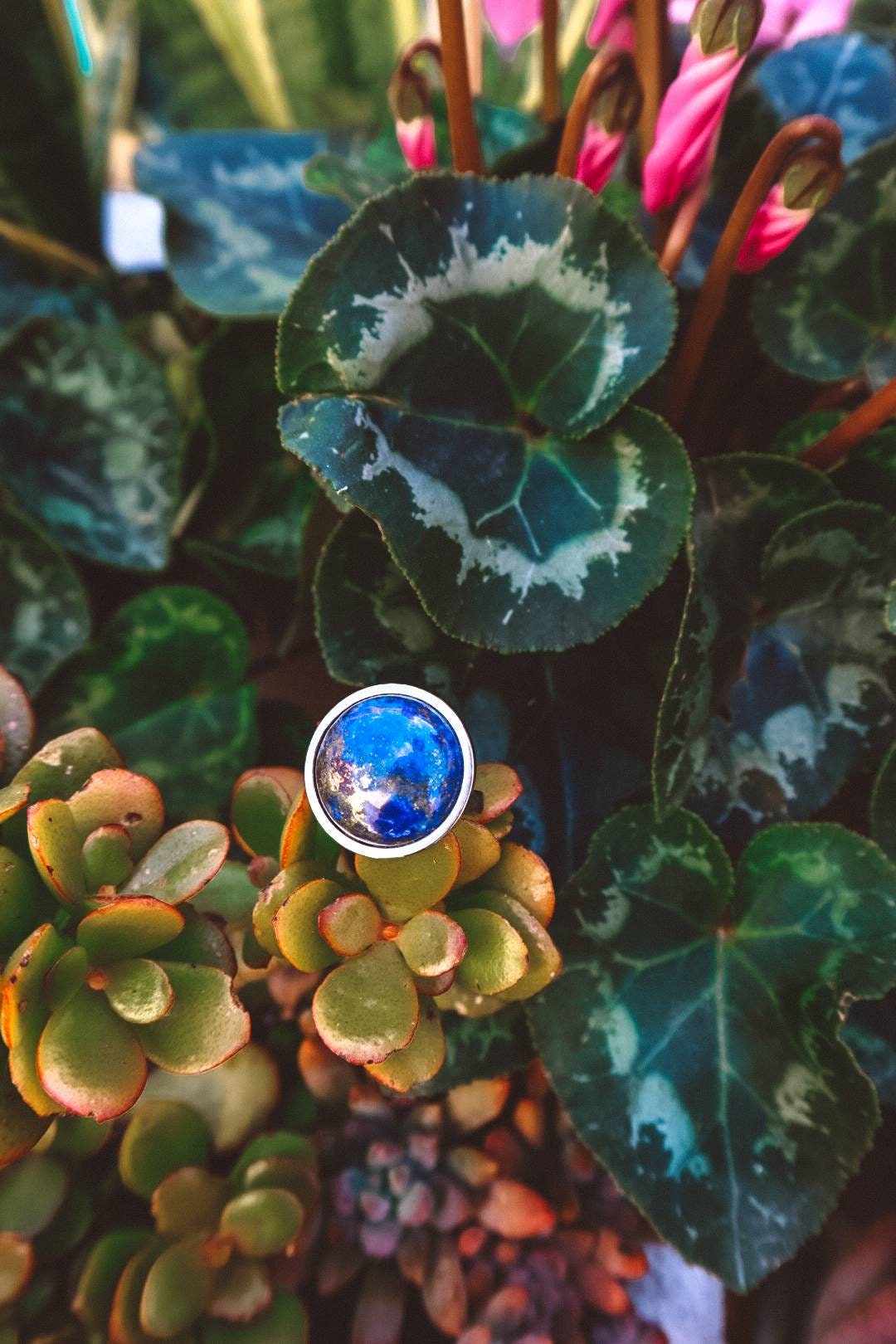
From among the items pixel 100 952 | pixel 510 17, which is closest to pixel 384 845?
pixel 100 952

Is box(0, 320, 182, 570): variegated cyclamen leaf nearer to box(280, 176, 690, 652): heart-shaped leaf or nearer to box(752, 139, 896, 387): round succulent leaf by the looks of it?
box(280, 176, 690, 652): heart-shaped leaf

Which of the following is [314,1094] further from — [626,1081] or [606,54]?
[606,54]

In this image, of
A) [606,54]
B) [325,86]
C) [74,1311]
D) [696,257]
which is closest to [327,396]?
[606,54]

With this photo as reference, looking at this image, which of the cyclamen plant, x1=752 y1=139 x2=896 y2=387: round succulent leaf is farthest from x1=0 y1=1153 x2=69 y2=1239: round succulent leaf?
x1=752 y1=139 x2=896 y2=387: round succulent leaf

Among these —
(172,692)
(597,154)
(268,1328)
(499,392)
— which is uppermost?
(597,154)

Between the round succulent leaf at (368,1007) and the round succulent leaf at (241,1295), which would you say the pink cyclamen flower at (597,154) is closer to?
the round succulent leaf at (368,1007)

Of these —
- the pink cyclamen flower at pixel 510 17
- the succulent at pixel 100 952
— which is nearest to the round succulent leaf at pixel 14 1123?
the succulent at pixel 100 952

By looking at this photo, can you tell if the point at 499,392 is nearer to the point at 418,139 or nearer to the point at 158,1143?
the point at 418,139
